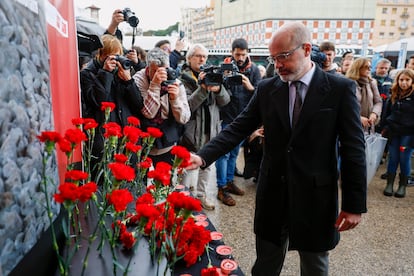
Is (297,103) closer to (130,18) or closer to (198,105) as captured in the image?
(198,105)

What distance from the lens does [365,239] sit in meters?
3.04

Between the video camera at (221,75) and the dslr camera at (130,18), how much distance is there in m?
0.74

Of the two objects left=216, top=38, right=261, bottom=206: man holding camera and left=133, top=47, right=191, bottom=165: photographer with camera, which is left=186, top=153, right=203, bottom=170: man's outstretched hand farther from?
left=216, top=38, right=261, bottom=206: man holding camera

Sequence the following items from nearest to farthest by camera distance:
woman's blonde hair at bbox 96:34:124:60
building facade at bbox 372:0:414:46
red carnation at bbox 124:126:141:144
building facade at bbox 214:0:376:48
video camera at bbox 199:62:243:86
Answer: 1. red carnation at bbox 124:126:141:144
2. woman's blonde hair at bbox 96:34:124:60
3. video camera at bbox 199:62:243:86
4. building facade at bbox 214:0:376:48
5. building facade at bbox 372:0:414:46

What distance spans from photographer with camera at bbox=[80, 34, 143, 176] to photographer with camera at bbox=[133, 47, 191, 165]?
0.11m

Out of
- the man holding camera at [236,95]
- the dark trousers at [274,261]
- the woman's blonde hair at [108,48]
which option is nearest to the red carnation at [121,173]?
the dark trousers at [274,261]

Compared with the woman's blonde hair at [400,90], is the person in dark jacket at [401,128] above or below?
below

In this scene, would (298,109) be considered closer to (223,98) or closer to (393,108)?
(223,98)

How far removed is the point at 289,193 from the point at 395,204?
2977 mm

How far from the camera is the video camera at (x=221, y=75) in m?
3.04

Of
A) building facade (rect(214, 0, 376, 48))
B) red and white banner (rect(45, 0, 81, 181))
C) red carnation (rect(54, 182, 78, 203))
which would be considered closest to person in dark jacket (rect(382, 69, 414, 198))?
red and white banner (rect(45, 0, 81, 181))

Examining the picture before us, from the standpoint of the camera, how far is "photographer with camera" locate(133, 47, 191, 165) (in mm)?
2449

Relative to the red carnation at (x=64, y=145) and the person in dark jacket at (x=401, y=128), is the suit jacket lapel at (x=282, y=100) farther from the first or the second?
the person in dark jacket at (x=401, y=128)

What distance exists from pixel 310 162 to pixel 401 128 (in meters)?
3.18
